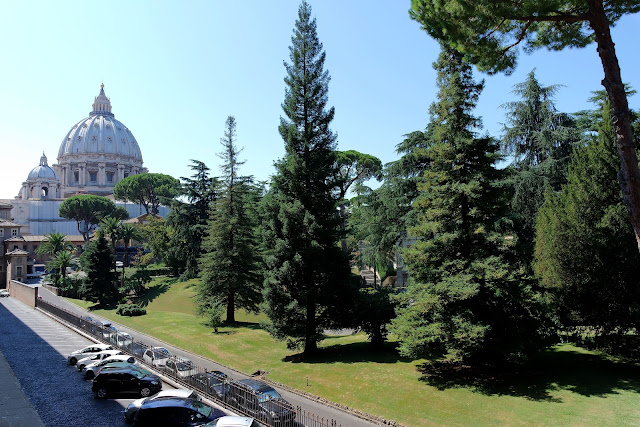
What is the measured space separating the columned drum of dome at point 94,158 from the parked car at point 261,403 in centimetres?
17424

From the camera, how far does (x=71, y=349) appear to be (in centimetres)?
2755

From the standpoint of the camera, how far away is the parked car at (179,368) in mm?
19469

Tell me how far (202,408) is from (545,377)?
15.0 m

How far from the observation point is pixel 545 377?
18703 mm

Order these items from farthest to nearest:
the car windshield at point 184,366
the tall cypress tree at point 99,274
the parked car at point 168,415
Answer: the tall cypress tree at point 99,274 → the car windshield at point 184,366 → the parked car at point 168,415

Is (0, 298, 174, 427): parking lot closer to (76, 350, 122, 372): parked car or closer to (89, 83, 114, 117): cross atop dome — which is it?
(76, 350, 122, 372): parked car

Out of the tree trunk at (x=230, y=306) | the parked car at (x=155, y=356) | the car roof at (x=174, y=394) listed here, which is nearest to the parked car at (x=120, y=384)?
the car roof at (x=174, y=394)

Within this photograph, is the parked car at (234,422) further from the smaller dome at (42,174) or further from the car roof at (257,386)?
the smaller dome at (42,174)

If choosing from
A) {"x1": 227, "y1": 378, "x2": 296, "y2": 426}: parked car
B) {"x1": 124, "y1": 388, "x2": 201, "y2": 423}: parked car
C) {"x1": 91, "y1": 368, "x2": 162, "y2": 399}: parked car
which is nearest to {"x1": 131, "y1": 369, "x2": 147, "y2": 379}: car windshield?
{"x1": 91, "y1": 368, "x2": 162, "y2": 399}: parked car

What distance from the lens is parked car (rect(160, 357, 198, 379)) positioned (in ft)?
63.9

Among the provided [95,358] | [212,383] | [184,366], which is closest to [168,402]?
[212,383]

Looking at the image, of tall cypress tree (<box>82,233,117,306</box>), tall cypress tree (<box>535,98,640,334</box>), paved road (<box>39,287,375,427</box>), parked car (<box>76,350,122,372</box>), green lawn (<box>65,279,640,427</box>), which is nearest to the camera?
green lawn (<box>65,279,640,427</box>)

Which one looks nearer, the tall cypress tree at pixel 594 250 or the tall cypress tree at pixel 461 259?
the tall cypress tree at pixel 461 259

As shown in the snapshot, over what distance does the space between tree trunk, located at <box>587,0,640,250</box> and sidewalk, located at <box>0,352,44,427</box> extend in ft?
71.6
